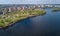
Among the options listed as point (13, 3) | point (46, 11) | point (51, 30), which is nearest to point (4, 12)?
point (13, 3)

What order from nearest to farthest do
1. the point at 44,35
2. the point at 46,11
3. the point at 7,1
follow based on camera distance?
the point at 44,35
the point at 7,1
the point at 46,11

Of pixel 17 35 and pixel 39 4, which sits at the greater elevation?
pixel 39 4

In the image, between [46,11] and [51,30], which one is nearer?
[51,30]

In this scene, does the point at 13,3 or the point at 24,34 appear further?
the point at 13,3

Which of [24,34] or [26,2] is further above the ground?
[26,2]

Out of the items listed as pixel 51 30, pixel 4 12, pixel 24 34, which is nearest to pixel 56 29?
pixel 51 30

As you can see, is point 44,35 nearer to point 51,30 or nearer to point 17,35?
point 51,30

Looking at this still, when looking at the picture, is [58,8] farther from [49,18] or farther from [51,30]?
[51,30]

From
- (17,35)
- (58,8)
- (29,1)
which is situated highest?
(29,1)

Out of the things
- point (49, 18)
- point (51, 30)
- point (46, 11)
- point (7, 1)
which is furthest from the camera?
point (46, 11)
